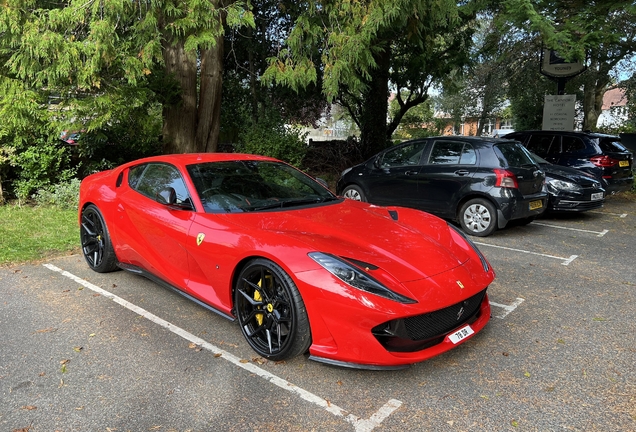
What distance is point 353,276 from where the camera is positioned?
299cm

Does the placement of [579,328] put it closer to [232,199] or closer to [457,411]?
[457,411]

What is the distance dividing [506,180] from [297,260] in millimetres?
4855

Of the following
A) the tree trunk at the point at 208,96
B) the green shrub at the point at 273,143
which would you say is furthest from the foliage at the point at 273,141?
the tree trunk at the point at 208,96

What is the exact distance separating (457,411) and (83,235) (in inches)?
178

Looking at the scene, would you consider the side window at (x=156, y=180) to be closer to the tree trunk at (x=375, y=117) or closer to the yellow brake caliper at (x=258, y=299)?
the yellow brake caliper at (x=258, y=299)

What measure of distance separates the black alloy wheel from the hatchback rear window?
31.1 feet

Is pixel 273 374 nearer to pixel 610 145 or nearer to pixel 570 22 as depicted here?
pixel 570 22

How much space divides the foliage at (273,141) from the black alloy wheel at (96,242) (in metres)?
6.09

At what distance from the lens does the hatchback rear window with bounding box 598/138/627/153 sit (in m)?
9.88

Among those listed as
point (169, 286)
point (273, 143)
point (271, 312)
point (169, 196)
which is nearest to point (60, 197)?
point (273, 143)

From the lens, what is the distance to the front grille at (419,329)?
291cm

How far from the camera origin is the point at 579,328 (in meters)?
3.97

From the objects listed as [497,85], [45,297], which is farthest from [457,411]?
[497,85]

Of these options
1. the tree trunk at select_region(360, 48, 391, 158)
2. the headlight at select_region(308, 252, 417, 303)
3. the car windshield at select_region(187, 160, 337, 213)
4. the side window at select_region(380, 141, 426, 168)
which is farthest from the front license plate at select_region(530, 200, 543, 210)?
the tree trunk at select_region(360, 48, 391, 158)
